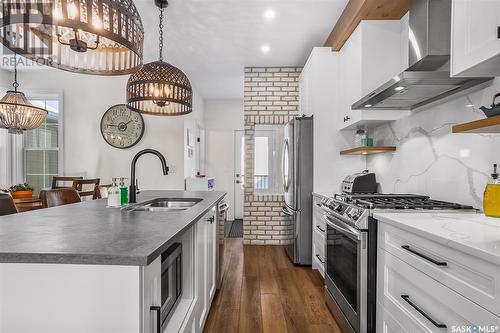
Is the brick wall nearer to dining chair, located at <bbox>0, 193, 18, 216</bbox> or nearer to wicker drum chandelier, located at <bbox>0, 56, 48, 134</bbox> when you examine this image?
wicker drum chandelier, located at <bbox>0, 56, 48, 134</bbox>

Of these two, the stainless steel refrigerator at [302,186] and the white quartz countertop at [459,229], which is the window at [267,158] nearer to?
the stainless steel refrigerator at [302,186]

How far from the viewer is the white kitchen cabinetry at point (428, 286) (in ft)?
2.99

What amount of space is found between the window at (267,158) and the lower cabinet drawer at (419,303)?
9.06 ft

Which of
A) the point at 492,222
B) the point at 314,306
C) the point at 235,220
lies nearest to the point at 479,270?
the point at 492,222

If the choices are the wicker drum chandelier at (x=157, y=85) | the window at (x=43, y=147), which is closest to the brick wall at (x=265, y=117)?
the wicker drum chandelier at (x=157, y=85)

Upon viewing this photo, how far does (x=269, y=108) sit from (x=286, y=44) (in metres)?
1.01

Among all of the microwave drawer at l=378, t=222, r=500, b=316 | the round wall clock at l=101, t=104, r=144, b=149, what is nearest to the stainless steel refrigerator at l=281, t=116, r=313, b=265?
the microwave drawer at l=378, t=222, r=500, b=316

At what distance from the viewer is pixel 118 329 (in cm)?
83

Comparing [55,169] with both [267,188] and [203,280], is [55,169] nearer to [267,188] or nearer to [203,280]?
[267,188]

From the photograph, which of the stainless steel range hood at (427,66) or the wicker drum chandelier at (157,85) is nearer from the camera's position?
the stainless steel range hood at (427,66)

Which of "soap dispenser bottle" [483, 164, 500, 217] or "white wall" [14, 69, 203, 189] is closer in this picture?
"soap dispenser bottle" [483, 164, 500, 217]

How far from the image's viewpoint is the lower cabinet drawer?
97 centimetres

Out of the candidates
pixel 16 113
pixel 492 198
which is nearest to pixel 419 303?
pixel 492 198

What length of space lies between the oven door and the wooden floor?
26 cm
